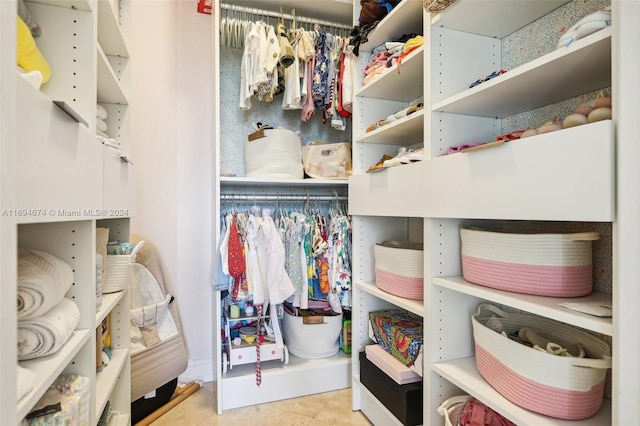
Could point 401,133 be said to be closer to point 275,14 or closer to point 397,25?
point 397,25

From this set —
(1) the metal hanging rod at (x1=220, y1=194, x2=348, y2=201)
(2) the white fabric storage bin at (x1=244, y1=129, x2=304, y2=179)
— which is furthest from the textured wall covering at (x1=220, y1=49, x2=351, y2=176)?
(2) the white fabric storage bin at (x1=244, y1=129, x2=304, y2=179)

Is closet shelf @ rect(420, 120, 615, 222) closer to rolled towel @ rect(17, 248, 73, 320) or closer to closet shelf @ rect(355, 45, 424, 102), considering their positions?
closet shelf @ rect(355, 45, 424, 102)

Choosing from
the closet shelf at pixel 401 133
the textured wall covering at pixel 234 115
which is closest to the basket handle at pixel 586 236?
the closet shelf at pixel 401 133

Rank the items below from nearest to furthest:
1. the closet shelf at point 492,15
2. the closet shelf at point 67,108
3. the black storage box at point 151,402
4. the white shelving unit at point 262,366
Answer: the closet shelf at point 67,108 < the closet shelf at point 492,15 < the black storage box at point 151,402 < the white shelving unit at point 262,366

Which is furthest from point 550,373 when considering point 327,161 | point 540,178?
point 327,161

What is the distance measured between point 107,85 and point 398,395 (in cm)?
175

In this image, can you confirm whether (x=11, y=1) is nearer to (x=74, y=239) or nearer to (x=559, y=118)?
(x=74, y=239)

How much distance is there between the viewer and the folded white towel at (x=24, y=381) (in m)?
0.62

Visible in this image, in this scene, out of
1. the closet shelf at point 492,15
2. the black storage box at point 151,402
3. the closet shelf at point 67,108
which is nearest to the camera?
the closet shelf at point 67,108

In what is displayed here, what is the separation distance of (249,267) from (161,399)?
0.88 metres

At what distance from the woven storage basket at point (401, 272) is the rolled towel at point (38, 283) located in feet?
4.06

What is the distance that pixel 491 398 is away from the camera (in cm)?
106

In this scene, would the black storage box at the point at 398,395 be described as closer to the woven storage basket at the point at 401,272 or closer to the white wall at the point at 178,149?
the woven storage basket at the point at 401,272

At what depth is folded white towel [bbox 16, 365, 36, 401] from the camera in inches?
24.4
